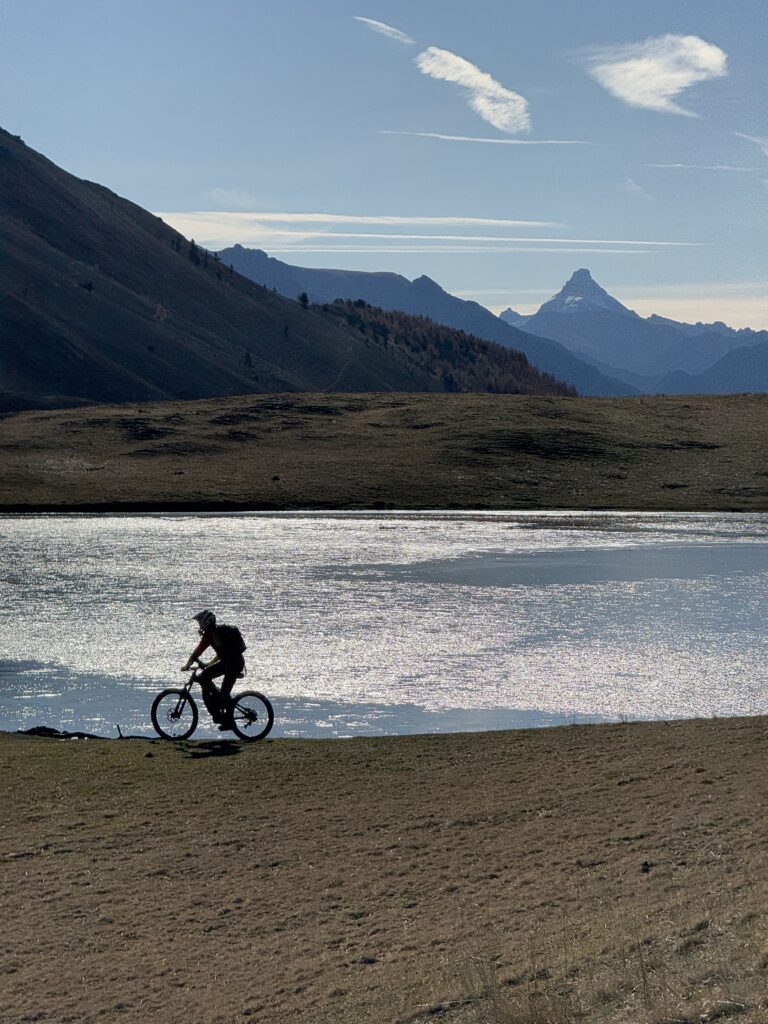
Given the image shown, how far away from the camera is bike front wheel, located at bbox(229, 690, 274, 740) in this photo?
21.0 meters

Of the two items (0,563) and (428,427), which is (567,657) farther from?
Result: (428,427)

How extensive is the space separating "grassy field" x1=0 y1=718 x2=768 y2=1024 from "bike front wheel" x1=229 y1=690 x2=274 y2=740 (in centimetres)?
143

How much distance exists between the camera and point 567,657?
29.3 meters

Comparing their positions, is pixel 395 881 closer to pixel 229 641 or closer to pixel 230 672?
pixel 229 641

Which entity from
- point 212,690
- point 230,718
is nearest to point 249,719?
point 230,718

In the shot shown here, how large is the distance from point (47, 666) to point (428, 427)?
301 ft

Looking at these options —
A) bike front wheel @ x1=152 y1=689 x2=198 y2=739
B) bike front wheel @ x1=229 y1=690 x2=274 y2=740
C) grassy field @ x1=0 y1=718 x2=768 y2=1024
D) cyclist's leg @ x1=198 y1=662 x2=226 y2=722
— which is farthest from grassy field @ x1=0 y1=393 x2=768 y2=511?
grassy field @ x1=0 y1=718 x2=768 y2=1024

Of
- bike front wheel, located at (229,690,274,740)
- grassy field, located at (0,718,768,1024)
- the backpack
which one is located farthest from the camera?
bike front wheel, located at (229,690,274,740)

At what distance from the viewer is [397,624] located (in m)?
35.0

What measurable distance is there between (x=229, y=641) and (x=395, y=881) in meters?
8.83

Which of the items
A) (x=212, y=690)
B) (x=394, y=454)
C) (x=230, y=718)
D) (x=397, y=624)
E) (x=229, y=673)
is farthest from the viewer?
(x=394, y=454)

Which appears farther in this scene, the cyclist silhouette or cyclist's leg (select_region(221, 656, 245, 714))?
cyclist's leg (select_region(221, 656, 245, 714))

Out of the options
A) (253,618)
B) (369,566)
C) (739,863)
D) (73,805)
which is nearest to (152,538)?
(369,566)

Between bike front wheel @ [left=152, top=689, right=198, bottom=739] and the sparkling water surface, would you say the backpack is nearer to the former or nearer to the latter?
bike front wheel @ [left=152, top=689, right=198, bottom=739]
